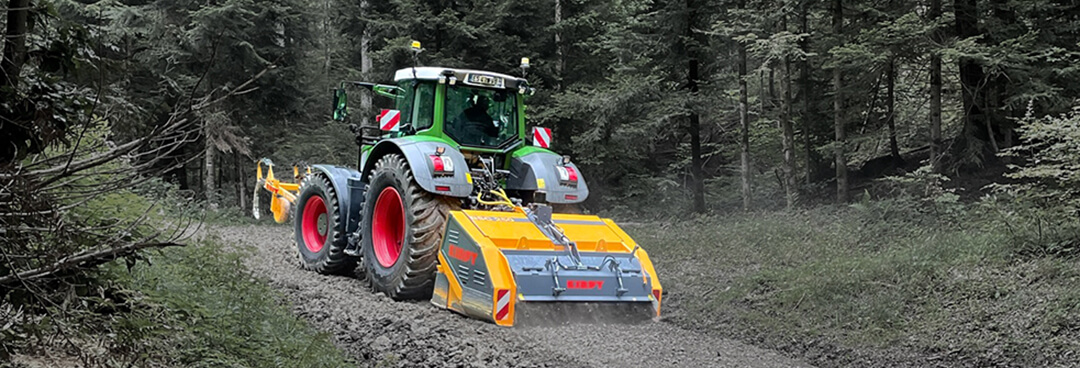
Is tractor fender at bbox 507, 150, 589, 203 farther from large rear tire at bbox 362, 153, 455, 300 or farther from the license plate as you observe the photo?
large rear tire at bbox 362, 153, 455, 300

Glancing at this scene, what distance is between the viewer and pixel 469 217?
24.2ft

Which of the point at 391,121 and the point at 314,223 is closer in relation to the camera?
the point at 391,121

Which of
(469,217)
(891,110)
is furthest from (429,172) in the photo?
(891,110)

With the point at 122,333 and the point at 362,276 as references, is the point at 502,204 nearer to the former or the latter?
the point at 362,276

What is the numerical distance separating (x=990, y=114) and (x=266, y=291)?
35.5 ft

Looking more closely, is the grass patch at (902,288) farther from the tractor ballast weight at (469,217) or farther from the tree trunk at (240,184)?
the tree trunk at (240,184)

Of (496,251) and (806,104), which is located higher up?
(806,104)

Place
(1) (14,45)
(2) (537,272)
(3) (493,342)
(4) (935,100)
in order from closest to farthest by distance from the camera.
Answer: (1) (14,45)
(3) (493,342)
(2) (537,272)
(4) (935,100)

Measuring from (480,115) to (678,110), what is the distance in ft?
21.4

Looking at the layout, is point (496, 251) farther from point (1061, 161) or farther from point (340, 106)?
point (1061, 161)

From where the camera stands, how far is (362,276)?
1018 centimetres

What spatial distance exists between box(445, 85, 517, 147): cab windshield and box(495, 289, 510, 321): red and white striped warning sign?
277 centimetres

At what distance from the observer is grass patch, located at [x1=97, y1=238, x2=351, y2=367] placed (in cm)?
377

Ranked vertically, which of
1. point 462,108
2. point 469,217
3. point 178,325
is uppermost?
point 462,108
